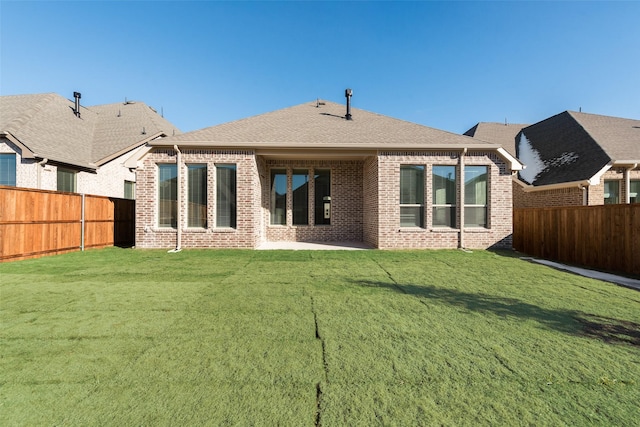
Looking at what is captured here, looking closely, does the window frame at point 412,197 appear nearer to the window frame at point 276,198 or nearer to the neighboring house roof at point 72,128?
the window frame at point 276,198

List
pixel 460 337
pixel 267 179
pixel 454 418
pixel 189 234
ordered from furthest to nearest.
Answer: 1. pixel 267 179
2. pixel 189 234
3. pixel 460 337
4. pixel 454 418

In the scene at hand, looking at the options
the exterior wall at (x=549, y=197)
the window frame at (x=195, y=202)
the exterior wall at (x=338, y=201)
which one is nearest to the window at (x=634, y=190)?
the exterior wall at (x=549, y=197)

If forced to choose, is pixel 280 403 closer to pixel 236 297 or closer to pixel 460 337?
pixel 460 337

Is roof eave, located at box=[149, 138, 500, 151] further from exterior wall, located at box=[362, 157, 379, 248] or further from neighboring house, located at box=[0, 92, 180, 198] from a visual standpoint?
neighboring house, located at box=[0, 92, 180, 198]

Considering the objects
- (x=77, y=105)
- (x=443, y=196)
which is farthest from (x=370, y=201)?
(x=77, y=105)

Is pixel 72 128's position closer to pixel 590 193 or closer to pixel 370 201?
pixel 370 201

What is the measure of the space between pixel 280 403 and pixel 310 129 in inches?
363

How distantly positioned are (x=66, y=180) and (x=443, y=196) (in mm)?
15820

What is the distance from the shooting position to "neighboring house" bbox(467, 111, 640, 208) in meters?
10.5

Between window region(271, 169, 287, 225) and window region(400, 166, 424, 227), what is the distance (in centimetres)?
472

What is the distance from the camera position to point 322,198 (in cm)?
1134

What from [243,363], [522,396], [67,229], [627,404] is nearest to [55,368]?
[243,363]

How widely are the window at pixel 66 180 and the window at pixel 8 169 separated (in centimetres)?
135

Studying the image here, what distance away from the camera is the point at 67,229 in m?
8.50
